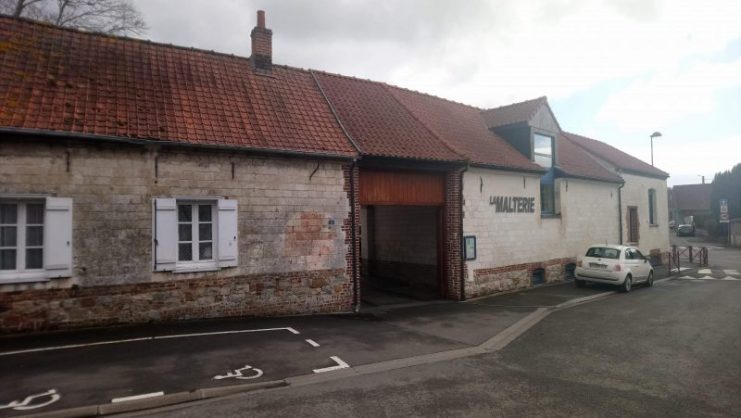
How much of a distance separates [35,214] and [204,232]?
10.1 feet

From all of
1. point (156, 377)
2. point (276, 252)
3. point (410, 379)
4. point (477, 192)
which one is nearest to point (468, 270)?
point (477, 192)

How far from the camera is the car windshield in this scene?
16047 millimetres

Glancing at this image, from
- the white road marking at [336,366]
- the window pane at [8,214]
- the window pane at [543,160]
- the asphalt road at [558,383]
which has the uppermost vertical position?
the window pane at [543,160]

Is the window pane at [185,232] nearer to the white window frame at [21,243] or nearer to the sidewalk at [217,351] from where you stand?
the sidewalk at [217,351]

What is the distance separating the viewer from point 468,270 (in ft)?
45.3

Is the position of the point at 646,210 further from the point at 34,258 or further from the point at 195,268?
the point at 34,258

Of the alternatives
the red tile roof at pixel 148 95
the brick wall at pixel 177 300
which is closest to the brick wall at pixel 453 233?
the brick wall at pixel 177 300

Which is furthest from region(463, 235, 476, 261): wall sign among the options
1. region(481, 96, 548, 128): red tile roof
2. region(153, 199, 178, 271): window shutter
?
region(153, 199, 178, 271): window shutter

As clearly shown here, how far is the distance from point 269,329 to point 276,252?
2.01 m

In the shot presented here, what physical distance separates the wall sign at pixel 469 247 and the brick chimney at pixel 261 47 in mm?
7956

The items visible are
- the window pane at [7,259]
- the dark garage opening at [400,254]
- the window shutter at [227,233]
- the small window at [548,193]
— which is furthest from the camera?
the small window at [548,193]

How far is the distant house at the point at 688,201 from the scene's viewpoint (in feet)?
212

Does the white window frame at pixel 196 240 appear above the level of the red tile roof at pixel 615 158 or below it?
below

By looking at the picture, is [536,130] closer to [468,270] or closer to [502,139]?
[502,139]
